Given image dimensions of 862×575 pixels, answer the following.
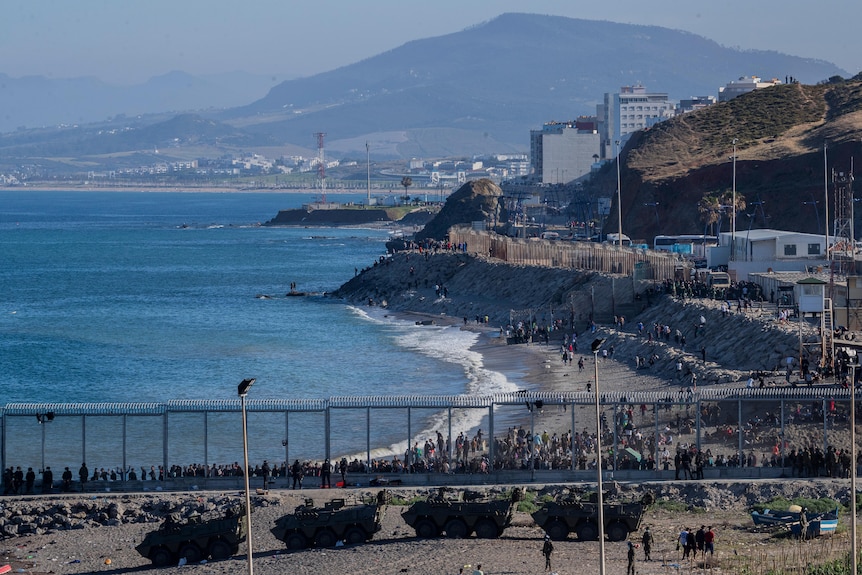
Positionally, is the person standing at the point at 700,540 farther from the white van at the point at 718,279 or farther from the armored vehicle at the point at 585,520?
the white van at the point at 718,279

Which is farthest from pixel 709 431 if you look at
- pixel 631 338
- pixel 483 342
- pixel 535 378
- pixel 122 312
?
pixel 122 312

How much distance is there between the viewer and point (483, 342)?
5381cm

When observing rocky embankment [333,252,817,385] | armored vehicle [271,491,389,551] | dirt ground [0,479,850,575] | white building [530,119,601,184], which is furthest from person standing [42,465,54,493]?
white building [530,119,601,184]

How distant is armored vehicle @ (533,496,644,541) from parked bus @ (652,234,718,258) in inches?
1548

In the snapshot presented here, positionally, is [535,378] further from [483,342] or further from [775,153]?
[775,153]

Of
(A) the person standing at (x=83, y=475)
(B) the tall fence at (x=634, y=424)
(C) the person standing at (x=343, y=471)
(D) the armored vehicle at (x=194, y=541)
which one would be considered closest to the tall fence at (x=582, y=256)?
(B) the tall fence at (x=634, y=424)

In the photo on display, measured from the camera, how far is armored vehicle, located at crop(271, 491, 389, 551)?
23500 millimetres

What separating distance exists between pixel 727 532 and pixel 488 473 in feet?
19.3

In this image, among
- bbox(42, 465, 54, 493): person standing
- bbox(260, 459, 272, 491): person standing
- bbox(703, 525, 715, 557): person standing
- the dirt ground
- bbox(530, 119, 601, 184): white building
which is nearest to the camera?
bbox(703, 525, 715, 557): person standing

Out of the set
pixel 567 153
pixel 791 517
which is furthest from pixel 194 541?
pixel 567 153

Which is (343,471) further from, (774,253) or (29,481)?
(774,253)

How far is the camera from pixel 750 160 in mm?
82250

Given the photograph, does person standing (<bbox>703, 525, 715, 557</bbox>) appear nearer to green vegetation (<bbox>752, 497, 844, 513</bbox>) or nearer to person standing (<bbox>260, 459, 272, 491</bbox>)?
green vegetation (<bbox>752, 497, 844, 513</bbox>)

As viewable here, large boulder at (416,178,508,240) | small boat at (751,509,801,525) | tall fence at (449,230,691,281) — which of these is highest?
large boulder at (416,178,508,240)
